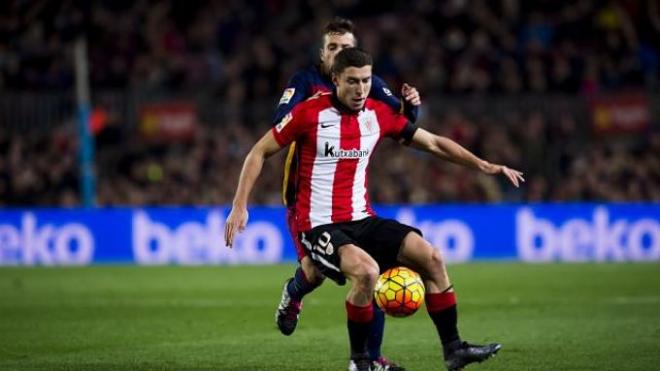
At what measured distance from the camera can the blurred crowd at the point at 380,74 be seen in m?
22.9

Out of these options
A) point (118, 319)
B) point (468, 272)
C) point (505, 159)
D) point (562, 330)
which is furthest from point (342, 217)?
point (505, 159)

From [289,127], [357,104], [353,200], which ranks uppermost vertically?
[357,104]

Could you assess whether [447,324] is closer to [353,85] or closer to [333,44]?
[353,85]

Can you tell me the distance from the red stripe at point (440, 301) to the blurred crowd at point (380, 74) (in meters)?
14.2

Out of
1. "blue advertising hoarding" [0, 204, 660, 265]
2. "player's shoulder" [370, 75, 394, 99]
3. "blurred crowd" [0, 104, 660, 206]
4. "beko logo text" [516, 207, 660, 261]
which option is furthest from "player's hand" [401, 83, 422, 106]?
"blurred crowd" [0, 104, 660, 206]

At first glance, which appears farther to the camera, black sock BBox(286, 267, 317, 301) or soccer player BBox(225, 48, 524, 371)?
black sock BBox(286, 267, 317, 301)

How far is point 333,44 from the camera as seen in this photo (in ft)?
31.4

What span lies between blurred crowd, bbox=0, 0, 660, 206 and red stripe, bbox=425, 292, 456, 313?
14.2 m

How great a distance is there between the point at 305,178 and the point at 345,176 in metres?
0.29

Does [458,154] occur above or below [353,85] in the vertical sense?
below

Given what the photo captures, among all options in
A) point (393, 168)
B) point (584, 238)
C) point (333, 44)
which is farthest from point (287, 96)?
point (393, 168)

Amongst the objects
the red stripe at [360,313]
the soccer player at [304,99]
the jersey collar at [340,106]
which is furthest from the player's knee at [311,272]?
the jersey collar at [340,106]

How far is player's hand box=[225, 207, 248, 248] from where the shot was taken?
26.4 ft

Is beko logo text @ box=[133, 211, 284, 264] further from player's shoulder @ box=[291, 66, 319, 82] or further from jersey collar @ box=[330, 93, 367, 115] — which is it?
jersey collar @ box=[330, 93, 367, 115]
